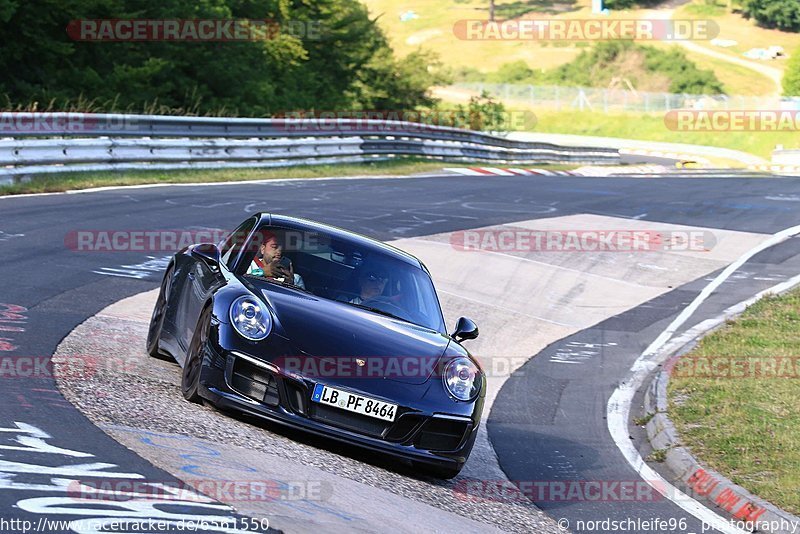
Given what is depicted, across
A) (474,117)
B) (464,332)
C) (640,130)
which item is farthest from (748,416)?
(640,130)

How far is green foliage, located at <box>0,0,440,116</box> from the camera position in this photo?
32438 millimetres

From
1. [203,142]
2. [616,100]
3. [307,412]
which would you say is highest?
[616,100]

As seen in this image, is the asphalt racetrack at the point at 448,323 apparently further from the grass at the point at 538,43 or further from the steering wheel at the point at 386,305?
the grass at the point at 538,43

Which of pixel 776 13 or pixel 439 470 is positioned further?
pixel 776 13

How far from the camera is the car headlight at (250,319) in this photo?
22.5 feet

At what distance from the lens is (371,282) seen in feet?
26.2

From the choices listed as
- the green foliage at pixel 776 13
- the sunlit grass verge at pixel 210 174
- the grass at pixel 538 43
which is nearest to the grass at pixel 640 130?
the grass at pixel 538 43

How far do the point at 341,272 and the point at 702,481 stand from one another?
9.57 feet

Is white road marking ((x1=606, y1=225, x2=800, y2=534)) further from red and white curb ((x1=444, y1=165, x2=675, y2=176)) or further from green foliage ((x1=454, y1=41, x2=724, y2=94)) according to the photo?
green foliage ((x1=454, y1=41, x2=724, y2=94))

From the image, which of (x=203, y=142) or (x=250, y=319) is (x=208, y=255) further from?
(x=203, y=142)

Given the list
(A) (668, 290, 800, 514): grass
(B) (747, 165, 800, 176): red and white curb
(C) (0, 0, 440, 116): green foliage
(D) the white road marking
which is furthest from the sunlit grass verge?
(B) (747, 165, 800, 176): red and white curb

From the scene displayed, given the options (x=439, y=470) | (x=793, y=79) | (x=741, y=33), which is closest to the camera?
(x=439, y=470)

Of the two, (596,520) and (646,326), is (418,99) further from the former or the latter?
(596,520)

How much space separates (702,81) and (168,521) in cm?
9791
